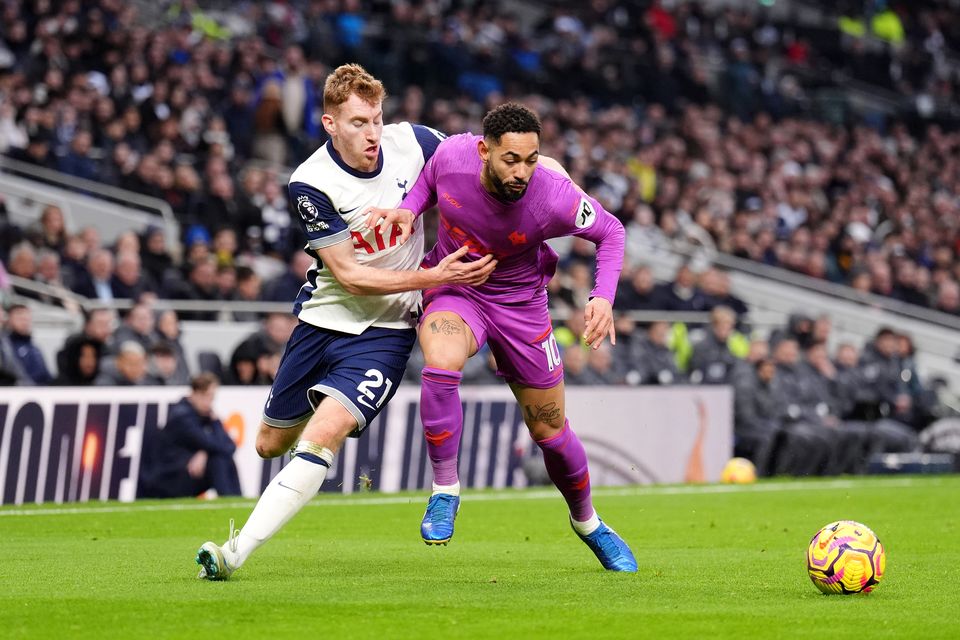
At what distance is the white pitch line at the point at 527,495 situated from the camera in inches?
492

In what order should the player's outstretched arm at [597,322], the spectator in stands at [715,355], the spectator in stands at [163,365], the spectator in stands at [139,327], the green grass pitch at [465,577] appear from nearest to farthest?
the green grass pitch at [465,577] → the player's outstretched arm at [597,322] → the spectator in stands at [163,365] → the spectator in stands at [139,327] → the spectator in stands at [715,355]

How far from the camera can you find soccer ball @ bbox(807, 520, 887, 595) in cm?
729

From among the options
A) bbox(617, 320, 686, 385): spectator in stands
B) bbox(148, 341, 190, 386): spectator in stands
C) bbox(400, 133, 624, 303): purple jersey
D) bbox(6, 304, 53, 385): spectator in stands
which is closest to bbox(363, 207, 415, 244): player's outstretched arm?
bbox(400, 133, 624, 303): purple jersey

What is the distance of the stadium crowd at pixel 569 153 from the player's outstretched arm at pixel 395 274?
686cm

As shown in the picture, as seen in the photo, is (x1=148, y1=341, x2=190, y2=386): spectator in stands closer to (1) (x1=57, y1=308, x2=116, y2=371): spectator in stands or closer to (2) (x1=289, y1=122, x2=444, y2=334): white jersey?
(1) (x1=57, y1=308, x2=116, y2=371): spectator in stands

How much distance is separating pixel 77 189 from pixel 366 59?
8.16 m

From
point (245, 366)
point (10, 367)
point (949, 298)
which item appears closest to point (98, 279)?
point (245, 366)

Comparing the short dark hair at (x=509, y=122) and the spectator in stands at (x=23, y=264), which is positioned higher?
the short dark hair at (x=509, y=122)

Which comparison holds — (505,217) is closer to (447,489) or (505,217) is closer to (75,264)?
(447,489)

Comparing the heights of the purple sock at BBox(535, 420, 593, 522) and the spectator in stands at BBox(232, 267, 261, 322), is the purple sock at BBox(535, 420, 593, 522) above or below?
above

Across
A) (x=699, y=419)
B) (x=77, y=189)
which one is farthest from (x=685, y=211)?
(x=77, y=189)

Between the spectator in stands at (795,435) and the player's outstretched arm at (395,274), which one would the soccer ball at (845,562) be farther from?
the spectator in stands at (795,435)

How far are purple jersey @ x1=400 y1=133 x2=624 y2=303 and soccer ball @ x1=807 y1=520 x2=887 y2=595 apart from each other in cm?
160

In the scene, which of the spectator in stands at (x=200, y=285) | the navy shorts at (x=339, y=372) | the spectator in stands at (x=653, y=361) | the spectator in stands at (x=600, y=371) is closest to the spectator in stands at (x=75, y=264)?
the spectator in stands at (x=200, y=285)
